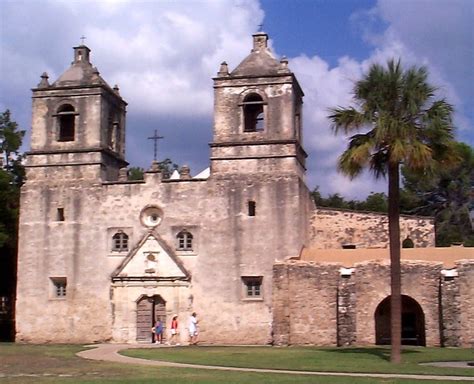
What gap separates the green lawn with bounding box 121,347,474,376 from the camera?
19469 mm

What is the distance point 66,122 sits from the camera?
127 ft

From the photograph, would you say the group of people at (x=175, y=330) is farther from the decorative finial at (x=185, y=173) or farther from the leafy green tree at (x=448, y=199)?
the leafy green tree at (x=448, y=199)

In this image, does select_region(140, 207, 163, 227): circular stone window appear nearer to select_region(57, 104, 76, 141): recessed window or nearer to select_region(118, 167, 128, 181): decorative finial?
select_region(118, 167, 128, 181): decorative finial

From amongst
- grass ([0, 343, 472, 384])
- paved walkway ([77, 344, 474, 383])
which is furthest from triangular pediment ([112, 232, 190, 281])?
grass ([0, 343, 472, 384])

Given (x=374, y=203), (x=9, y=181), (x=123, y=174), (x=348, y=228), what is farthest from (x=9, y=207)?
(x=374, y=203)

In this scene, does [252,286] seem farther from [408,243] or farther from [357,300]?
[408,243]

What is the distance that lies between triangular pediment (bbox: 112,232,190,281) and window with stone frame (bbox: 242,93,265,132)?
6.68 meters

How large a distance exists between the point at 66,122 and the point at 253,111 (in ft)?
31.4

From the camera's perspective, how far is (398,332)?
21.8 meters

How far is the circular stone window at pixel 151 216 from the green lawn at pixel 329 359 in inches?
356

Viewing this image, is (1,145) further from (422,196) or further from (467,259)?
(422,196)

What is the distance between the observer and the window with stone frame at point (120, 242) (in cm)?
3562

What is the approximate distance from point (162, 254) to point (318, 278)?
762cm

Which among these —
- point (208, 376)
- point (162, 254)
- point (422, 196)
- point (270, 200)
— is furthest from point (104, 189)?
point (422, 196)
